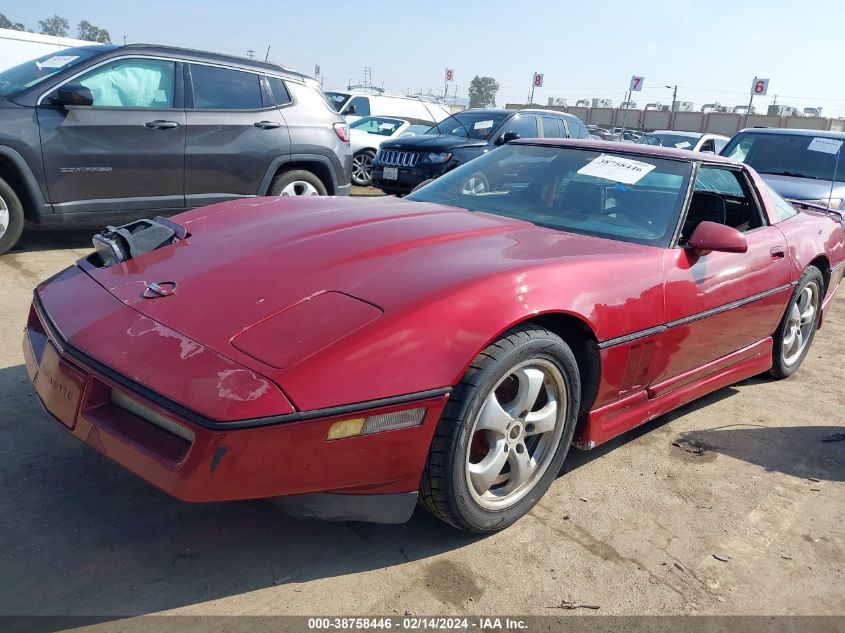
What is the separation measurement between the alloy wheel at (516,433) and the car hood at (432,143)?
277 inches

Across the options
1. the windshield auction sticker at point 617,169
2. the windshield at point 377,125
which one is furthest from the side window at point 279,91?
the windshield at point 377,125

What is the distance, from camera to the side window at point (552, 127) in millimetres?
10148

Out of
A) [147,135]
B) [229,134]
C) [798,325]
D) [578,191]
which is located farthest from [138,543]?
[229,134]

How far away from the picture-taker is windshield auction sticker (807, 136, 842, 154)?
7.50m

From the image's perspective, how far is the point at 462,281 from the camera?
2.27m

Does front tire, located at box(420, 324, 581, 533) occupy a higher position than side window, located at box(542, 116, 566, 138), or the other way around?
side window, located at box(542, 116, 566, 138)

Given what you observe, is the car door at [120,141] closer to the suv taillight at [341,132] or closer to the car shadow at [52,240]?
the car shadow at [52,240]

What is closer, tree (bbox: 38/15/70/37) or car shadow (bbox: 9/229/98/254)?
car shadow (bbox: 9/229/98/254)

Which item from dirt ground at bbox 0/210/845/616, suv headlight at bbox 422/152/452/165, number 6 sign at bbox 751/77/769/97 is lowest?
dirt ground at bbox 0/210/845/616

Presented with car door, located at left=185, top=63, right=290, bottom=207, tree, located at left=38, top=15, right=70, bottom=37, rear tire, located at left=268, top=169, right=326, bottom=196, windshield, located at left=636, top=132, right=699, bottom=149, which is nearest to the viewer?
car door, located at left=185, top=63, right=290, bottom=207

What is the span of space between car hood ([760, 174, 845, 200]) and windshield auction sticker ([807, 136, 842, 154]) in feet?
1.23

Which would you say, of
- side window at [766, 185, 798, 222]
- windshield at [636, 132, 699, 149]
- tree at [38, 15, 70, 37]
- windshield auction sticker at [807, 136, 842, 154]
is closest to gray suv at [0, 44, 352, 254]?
side window at [766, 185, 798, 222]

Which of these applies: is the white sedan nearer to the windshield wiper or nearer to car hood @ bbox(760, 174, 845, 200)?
the windshield wiper

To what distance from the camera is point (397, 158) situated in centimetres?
936
